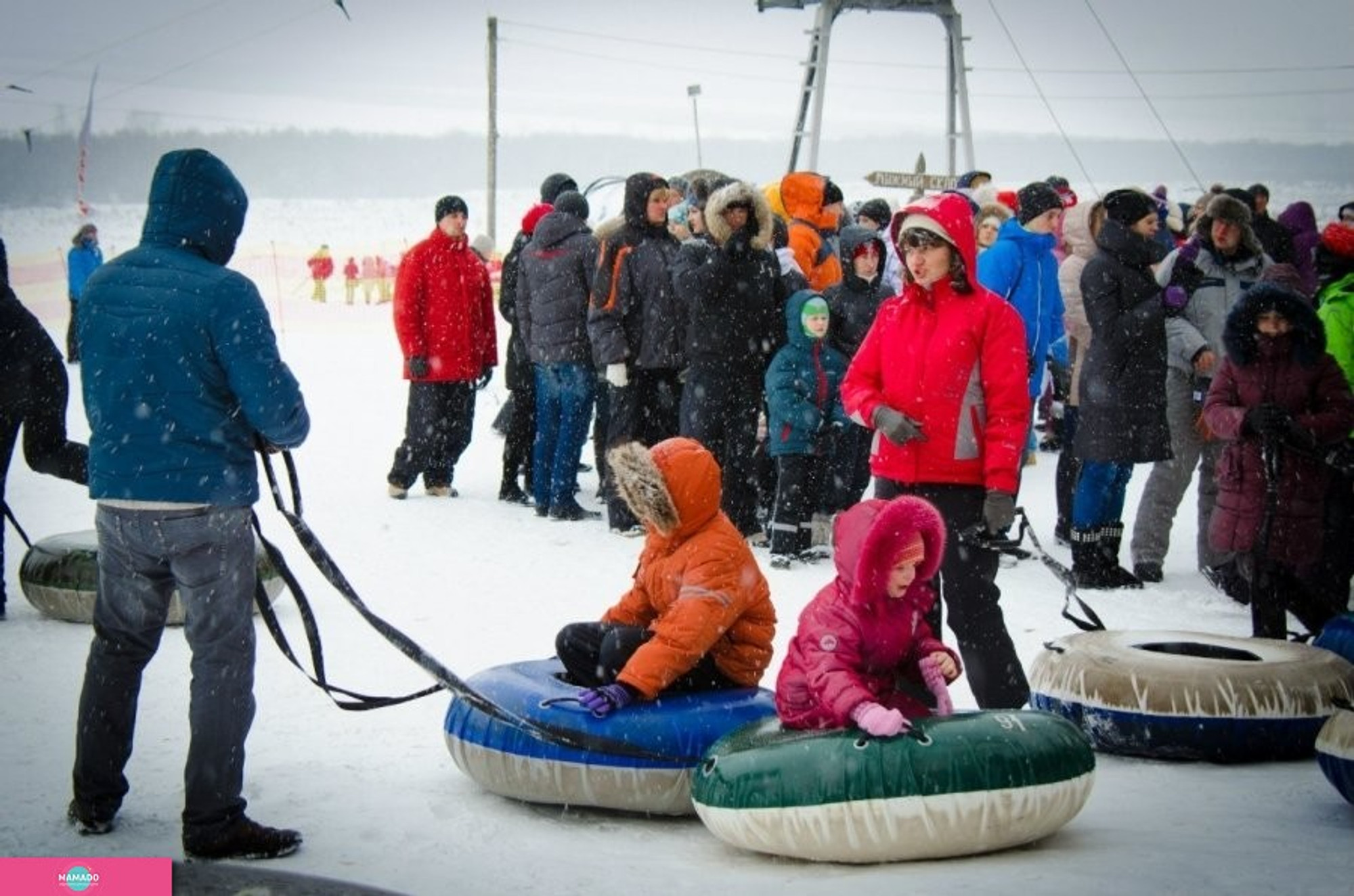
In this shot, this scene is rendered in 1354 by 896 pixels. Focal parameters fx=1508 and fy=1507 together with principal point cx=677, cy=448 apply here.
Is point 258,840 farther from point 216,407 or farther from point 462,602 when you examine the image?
point 462,602

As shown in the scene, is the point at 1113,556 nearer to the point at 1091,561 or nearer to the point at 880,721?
the point at 1091,561

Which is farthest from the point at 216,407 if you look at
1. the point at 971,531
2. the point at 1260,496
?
the point at 1260,496

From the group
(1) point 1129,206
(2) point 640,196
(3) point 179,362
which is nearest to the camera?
(3) point 179,362

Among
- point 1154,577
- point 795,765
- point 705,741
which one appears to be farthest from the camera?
point 1154,577

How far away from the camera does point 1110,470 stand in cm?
829

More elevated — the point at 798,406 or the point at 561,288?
the point at 561,288

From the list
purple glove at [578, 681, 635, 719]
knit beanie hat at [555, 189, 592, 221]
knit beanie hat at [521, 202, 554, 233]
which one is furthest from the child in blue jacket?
purple glove at [578, 681, 635, 719]

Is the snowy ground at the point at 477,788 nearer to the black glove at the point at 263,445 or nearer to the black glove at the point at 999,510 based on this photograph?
the black glove at the point at 999,510

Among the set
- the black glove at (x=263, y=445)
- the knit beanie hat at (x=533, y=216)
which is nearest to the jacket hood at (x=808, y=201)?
the knit beanie hat at (x=533, y=216)

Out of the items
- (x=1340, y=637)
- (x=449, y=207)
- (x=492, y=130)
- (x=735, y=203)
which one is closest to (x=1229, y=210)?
(x=735, y=203)

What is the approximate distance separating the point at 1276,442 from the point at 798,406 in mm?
2925

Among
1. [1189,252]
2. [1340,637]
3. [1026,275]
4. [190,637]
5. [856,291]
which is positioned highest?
[1189,252]

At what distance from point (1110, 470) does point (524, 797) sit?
15.1ft

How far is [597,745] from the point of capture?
15.2 ft
